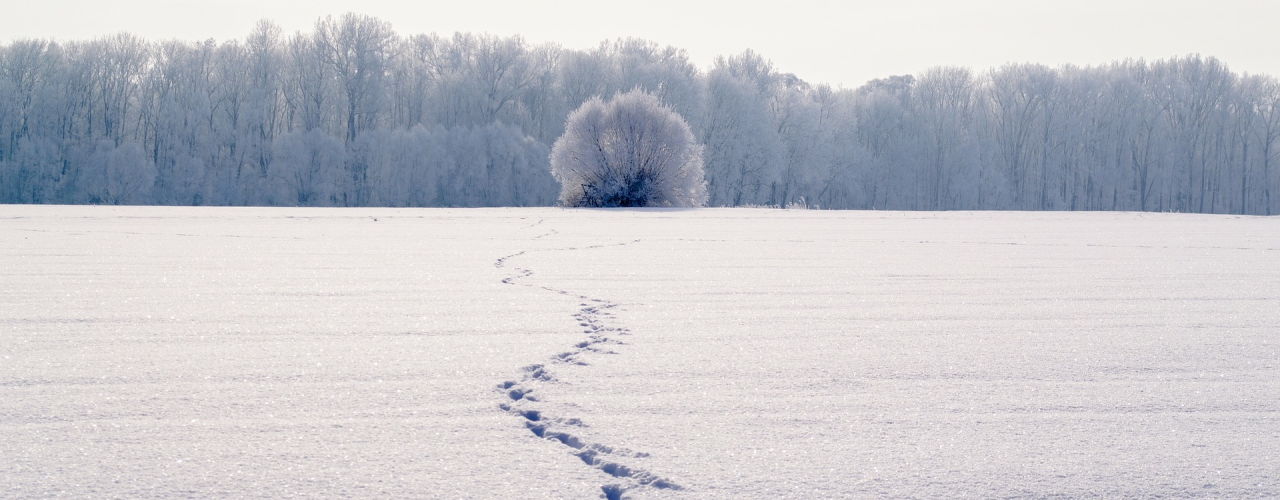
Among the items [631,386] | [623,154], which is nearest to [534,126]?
[623,154]

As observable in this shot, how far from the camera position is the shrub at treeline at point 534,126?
36531 millimetres

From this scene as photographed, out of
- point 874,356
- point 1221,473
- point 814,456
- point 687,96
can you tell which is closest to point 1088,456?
point 1221,473

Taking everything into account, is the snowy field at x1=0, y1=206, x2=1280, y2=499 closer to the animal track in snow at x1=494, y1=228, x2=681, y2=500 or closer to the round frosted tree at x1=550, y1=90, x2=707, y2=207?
the animal track in snow at x1=494, y1=228, x2=681, y2=500

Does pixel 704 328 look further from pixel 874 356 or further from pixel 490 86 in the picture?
pixel 490 86

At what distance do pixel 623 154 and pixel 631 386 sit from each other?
18.0 metres

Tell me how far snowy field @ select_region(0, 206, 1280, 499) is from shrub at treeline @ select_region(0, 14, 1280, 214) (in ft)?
101

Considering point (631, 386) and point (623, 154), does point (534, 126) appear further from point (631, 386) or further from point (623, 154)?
point (631, 386)

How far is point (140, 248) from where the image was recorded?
597 cm

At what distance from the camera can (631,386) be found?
81.4 inches

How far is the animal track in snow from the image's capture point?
58.2 inches

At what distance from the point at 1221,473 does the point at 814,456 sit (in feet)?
2.20

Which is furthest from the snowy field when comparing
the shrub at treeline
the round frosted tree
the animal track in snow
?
the shrub at treeline

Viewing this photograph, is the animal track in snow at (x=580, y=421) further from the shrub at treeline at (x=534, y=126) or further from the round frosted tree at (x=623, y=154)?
the shrub at treeline at (x=534, y=126)

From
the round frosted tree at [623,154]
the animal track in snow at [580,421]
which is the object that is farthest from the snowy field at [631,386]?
the round frosted tree at [623,154]
